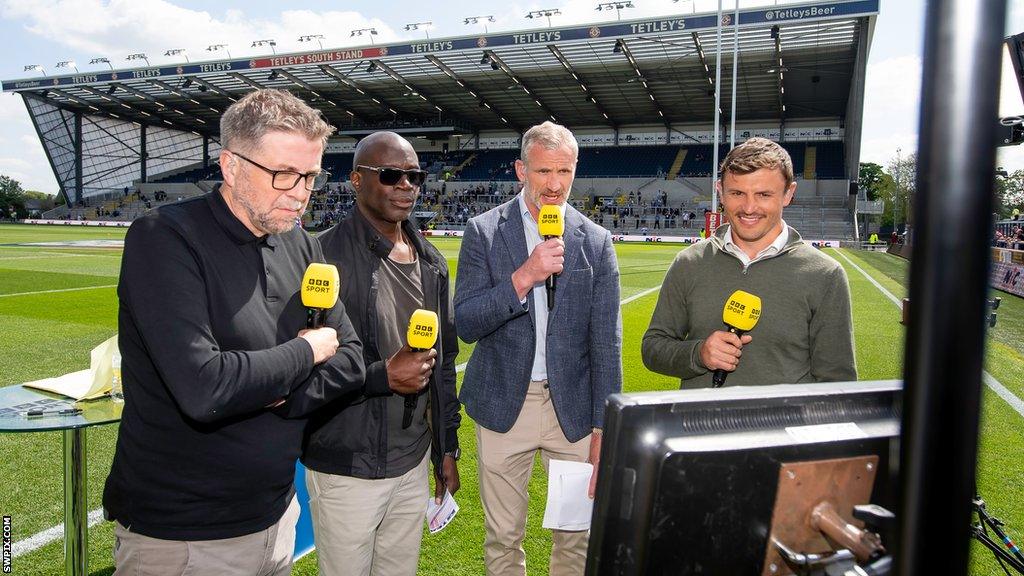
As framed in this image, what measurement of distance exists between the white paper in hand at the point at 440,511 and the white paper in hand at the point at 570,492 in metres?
0.55

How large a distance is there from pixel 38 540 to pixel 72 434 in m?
1.34

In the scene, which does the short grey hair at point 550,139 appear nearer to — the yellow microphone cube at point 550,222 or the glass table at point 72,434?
the yellow microphone cube at point 550,222

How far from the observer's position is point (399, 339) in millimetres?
2631

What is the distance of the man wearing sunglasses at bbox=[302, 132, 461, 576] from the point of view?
2.45m

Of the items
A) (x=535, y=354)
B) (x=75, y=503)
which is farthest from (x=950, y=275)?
(x=75, y=503)

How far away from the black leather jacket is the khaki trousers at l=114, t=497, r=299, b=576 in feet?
1.53

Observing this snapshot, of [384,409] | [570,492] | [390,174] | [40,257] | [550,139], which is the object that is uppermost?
[550,139]

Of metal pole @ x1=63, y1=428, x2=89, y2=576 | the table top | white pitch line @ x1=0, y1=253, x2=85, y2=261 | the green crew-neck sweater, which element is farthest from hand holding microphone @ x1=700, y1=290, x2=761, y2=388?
white pitch line @ x1=0, y1=253, x2=85, y2=261

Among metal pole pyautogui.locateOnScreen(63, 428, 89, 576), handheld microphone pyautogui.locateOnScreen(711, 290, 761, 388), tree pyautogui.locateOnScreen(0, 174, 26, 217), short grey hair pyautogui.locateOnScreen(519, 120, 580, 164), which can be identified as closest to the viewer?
handheld microphone pyautogui.locateOnScreen(711, 290, 761, 388)

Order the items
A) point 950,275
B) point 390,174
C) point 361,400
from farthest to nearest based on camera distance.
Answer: point 390,174 → point 361,400 → point 950,275

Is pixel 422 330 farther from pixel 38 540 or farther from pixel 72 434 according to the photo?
pixel 38 540

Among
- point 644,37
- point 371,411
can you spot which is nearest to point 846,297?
point 371,411

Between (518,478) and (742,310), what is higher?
(742,310)

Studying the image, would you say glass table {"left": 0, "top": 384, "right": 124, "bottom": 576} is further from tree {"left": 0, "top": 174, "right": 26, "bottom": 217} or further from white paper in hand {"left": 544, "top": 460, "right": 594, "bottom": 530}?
tree {"left": 0, "top": 174, "right": 26, "bottom": 217}
